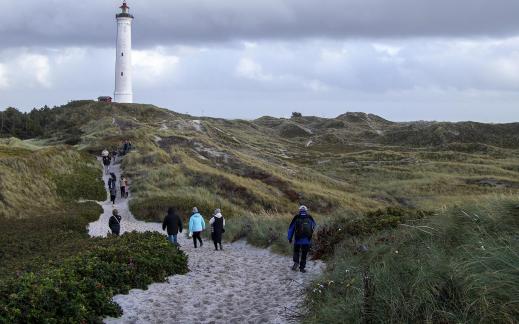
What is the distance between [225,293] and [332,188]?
36513 mm

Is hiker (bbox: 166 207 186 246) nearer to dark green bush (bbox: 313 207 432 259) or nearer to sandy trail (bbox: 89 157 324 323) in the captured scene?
sandy trail (bbox: 89 157 324 323)

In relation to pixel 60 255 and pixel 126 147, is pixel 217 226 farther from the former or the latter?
pixel 126 147

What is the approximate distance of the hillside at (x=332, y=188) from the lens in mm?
9180

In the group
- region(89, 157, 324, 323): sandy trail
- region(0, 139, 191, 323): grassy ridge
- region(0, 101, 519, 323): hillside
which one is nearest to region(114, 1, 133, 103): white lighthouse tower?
region(0, 101, 519, 323): hillside

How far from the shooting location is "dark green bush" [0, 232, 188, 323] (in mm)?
9805

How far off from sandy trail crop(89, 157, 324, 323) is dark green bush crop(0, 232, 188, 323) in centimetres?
35

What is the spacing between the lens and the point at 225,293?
1330cm

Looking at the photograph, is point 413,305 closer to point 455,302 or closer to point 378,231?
point 455,302

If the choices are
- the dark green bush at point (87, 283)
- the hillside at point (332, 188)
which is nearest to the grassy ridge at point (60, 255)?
the dark green bush at point (87, 283)

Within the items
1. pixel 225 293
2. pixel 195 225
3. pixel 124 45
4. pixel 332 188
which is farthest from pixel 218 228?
pixel 124 45

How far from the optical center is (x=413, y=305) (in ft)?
25.8

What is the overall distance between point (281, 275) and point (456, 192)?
3414 centimetres

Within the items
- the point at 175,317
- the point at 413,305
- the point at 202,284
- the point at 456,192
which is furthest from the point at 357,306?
the point at 456,192

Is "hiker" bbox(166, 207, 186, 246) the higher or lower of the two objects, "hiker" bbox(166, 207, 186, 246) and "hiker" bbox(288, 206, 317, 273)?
the lower
